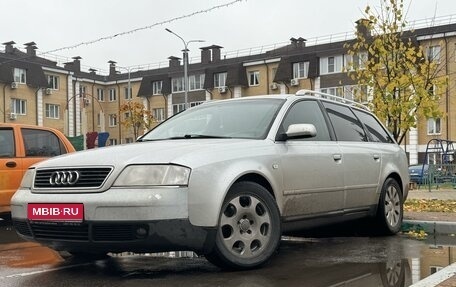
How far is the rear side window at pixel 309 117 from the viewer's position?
5.96 metres

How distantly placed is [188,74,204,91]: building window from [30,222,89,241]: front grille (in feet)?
182

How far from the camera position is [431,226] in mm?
7648

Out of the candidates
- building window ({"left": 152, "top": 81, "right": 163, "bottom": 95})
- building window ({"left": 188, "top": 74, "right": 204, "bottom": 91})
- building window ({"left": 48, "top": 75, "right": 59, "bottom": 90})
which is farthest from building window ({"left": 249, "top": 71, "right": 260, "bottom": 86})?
building window ({"left": 48, "top": 75, "right": 59, "bottom": 90})

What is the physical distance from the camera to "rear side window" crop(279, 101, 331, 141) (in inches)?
235

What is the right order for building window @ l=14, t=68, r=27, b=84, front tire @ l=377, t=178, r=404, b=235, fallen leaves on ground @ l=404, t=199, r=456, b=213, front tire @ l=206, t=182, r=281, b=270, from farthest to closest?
building window @ l=14, t=68, r=27, b=84 < fallen leaves on ground @ l=404, t=199, r=456, b=213 < front tire @ l=377, t=178, r=404, b=235 < front tire @ l=206, t=182, r=281, b=270

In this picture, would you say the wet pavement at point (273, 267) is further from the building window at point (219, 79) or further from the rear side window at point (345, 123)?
the building window at point (219, 79)

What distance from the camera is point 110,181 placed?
15.1 feet

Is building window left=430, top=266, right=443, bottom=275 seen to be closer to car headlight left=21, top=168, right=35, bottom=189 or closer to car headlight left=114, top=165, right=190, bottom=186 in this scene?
car headlight left=114, top=165, right=190, bottom=186

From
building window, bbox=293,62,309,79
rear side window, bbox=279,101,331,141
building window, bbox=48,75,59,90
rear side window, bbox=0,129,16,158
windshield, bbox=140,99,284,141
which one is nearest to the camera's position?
windshield, bbox=140,99,284,141

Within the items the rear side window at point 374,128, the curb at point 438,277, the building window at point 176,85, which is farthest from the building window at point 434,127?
the curb at point 438,277

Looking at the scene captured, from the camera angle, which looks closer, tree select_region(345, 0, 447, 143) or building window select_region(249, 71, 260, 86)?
tree select_region(345, 0, 447, 143)

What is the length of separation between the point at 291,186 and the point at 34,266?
8.19 feet

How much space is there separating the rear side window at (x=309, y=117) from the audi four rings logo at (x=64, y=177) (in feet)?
6.91

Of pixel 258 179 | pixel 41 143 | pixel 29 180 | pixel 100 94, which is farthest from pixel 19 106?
pixel 258 179
